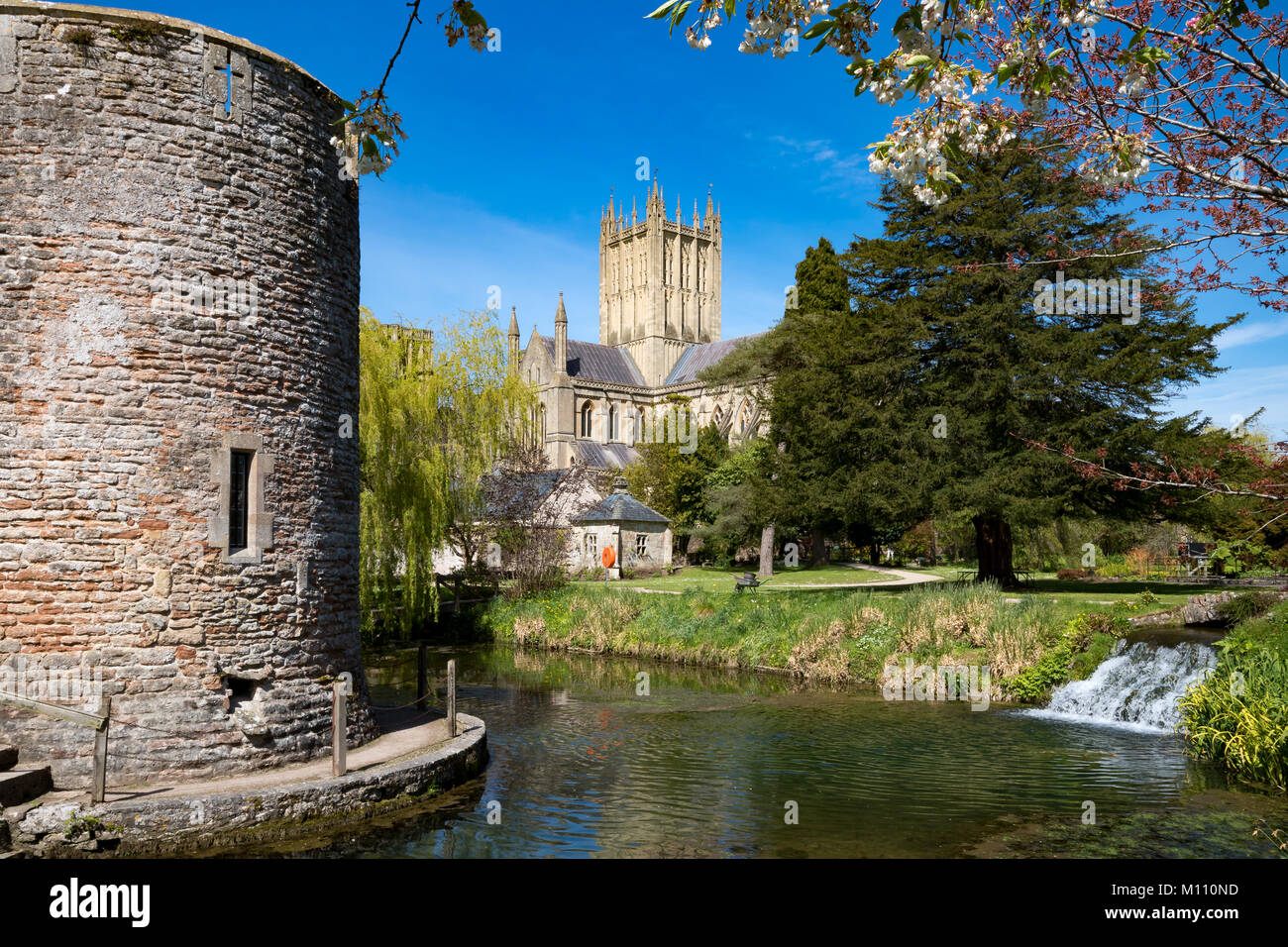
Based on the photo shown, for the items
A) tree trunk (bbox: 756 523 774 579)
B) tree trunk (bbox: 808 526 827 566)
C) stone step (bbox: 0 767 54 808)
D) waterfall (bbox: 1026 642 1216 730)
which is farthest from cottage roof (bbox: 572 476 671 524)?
stone step (bbox: 0 767 54 808)

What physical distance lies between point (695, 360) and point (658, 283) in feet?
37.4

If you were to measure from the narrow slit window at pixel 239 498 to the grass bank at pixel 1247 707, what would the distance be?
1163 centimetres

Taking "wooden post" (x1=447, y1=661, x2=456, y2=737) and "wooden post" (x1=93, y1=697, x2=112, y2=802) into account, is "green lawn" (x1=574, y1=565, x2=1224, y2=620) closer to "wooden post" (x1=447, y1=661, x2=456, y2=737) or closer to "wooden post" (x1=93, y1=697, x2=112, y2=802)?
"wooden post" (x1=447, y1=661, x2=456, y2=737)

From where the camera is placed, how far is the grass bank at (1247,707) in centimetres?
1084

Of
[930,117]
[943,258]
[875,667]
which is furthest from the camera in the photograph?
[943,258]

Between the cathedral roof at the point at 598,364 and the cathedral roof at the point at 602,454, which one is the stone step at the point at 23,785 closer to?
the cathedral roof at the point at 602,454

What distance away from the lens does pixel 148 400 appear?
9.01m

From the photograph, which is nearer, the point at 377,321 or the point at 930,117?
the point at 930,117

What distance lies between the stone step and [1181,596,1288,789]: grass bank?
1277 cm

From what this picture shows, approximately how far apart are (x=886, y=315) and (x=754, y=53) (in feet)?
74.2
